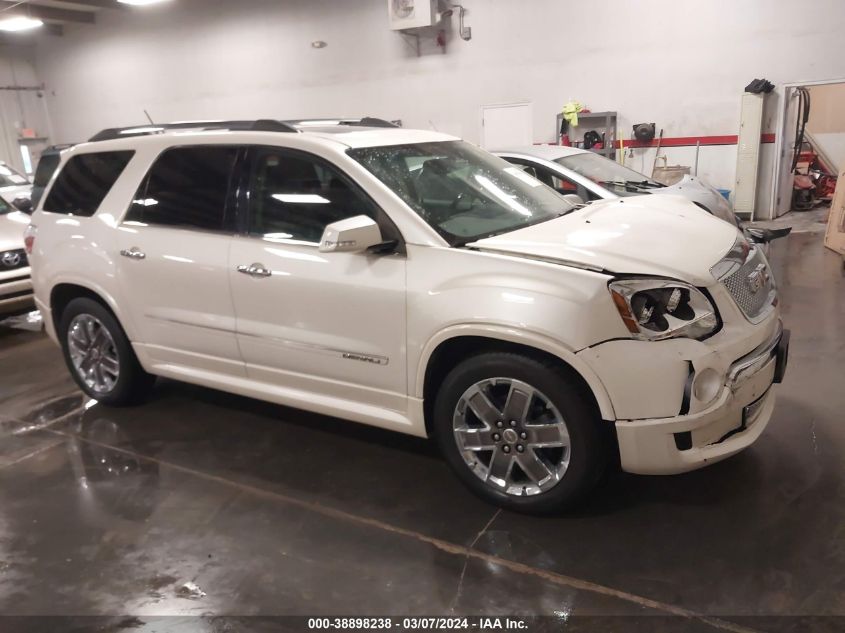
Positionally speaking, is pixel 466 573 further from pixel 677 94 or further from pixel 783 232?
pixel 677 94

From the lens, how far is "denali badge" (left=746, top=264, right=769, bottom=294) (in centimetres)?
290

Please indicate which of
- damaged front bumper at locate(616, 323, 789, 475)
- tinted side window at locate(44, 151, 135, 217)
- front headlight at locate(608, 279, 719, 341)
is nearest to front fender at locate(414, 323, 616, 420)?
damaged front bumper at locate(616, 323, 789, 475)

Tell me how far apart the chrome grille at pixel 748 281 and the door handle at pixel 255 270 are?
1.97m

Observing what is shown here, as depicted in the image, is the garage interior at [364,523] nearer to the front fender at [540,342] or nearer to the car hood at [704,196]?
the front fender at [540,342]

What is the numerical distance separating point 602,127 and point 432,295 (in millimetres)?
9441

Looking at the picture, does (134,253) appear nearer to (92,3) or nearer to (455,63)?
(455,63)

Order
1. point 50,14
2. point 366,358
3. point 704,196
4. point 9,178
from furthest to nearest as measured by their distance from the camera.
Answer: point 50,14
point 9,178
point 704,196
point 366,358

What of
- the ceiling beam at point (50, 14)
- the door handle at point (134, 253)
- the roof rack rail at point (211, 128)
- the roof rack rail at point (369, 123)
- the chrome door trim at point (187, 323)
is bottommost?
the chrome door trim at point (187, 323)

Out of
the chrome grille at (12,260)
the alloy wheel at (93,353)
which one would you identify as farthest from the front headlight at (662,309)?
the chrome grille at (12,260)

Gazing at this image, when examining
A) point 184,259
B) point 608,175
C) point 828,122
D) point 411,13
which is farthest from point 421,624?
point 828,122

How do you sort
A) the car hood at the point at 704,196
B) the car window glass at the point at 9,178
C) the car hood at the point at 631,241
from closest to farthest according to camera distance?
the car hood at the point at 631,241, the car hood at the point at 704,196, the car window glass at the point at 9,178

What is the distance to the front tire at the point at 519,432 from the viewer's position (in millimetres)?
2639

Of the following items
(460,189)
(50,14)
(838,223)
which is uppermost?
(50,14)

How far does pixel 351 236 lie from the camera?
9.11ft
